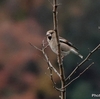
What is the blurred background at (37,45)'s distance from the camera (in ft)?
51.2

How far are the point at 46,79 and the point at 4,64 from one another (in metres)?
1.27

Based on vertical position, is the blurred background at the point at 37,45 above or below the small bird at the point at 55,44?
above

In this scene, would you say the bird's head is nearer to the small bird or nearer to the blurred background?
the small bird

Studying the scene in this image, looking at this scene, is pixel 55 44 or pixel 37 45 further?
pixel 37 45

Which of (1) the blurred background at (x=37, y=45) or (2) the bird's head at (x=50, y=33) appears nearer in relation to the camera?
(2) the bird's head at (x=50, y=33)

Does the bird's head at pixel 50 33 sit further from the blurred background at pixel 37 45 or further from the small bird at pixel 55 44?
the blurred background at pixel 37 45

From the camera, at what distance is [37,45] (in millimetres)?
14547

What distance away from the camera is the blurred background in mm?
15617

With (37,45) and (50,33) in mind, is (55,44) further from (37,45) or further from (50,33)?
(37,45)

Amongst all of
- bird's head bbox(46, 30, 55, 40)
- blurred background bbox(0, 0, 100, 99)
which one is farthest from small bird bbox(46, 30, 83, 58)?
blurred background bbox(0, 0, 100, 99)

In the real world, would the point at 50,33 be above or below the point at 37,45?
below

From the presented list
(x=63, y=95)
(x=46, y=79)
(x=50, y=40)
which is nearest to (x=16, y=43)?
(x=46, y=79)

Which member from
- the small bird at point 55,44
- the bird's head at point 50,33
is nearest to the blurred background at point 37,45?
the small bird at point 55,44

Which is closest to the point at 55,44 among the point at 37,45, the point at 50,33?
the point at 50,33
